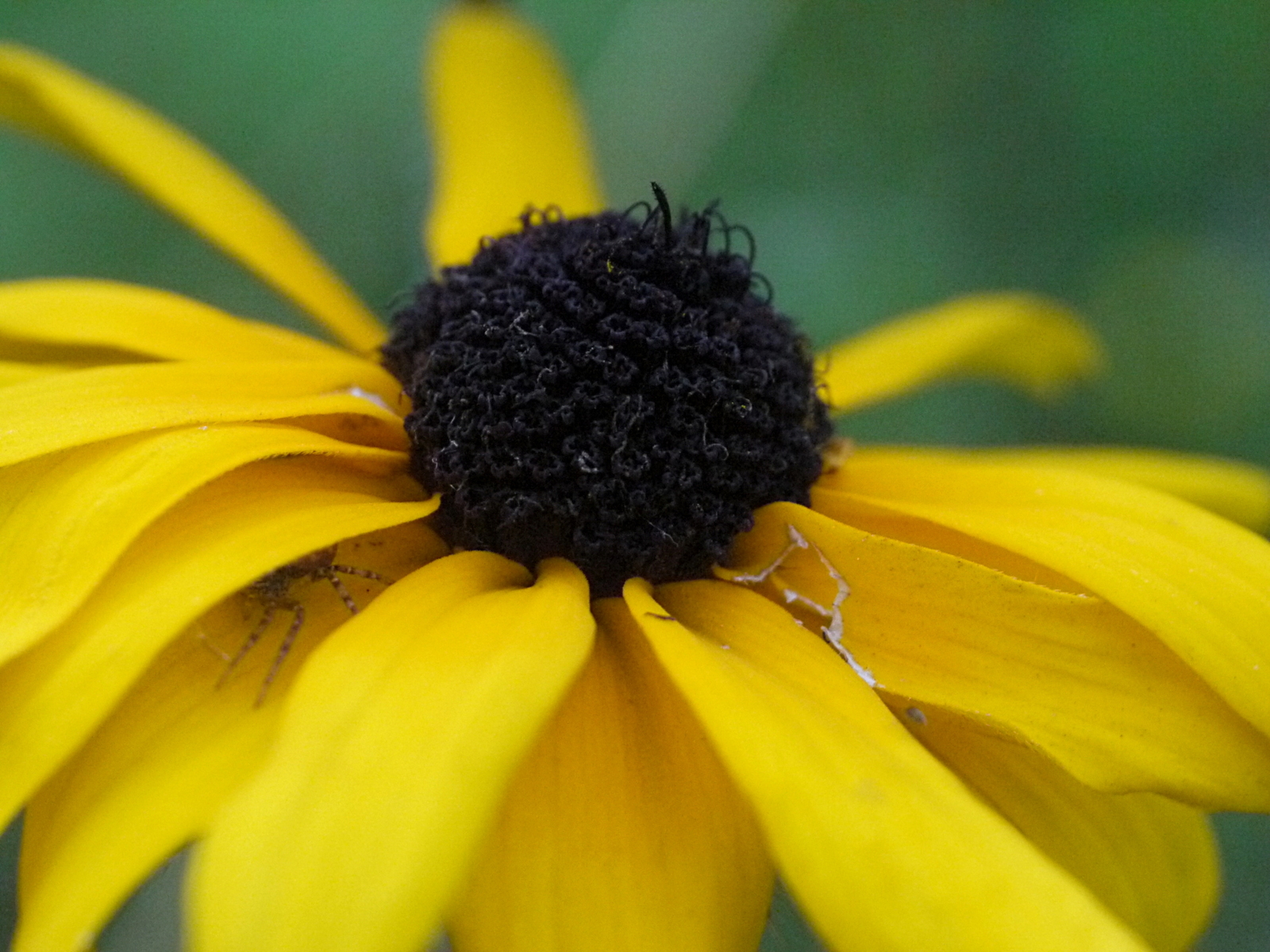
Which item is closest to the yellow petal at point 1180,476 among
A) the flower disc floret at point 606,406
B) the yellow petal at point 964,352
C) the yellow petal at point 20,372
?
the yellow petal at point 964,352

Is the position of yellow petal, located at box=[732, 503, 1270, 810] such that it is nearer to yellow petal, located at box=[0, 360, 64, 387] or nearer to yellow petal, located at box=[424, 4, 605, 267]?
yellow petal, located at box=[0, 360, 64, 387]

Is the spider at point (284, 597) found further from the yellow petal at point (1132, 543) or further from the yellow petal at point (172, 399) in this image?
the yellow petal at point (1132, 543)

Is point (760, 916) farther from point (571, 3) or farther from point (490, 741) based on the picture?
point (571, 3)

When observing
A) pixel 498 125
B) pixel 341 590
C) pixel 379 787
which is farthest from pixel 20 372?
pixel 498 125

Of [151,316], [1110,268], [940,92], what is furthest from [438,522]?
[1110,268]

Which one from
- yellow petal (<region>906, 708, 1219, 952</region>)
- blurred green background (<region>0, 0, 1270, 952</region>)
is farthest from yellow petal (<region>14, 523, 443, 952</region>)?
blurred green background (<region>0, 0, 1270, 952</region>)

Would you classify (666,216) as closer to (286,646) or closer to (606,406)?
(606,406)
